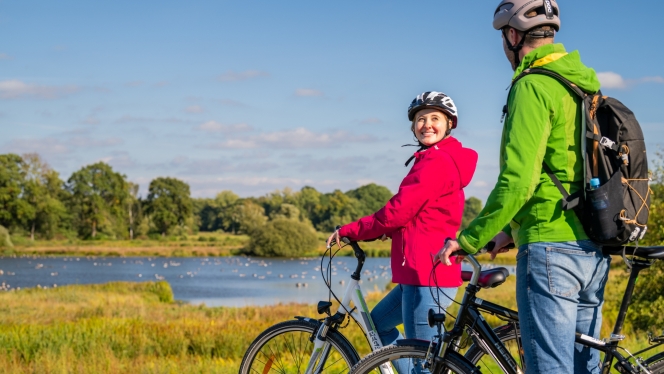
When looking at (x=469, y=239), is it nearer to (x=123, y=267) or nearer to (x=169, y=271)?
(x=169, y=271)

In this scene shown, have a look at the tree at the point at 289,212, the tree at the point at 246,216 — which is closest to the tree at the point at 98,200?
the tree at the point at 246,216

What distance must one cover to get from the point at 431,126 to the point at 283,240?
63499mm

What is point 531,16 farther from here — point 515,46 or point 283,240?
point 283,240

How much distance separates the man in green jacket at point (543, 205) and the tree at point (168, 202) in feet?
292

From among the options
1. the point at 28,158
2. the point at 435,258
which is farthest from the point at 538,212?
the point at 28,158

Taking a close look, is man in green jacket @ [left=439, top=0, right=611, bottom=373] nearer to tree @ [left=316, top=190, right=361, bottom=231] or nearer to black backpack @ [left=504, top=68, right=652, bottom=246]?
black backpack @ [left=504, top=68, right=652, bottom=246]

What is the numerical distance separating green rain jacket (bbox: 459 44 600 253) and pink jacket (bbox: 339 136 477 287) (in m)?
0.91

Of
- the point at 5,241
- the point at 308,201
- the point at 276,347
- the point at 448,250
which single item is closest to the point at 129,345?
the point at 276,347

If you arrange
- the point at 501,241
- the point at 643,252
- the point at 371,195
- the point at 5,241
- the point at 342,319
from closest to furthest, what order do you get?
the point at 643,252 → the point at 501,241 → the point at 342,319 → the point at 5,241 → the point at 371,195

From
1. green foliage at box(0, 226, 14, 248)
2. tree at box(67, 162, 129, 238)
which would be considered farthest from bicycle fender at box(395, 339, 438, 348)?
tree at box(67, 162, 129, 238)

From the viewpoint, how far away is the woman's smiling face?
155 inches

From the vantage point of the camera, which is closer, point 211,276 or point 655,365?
point 655,365

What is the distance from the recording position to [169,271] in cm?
4953

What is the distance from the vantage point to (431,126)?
3.93 meters
